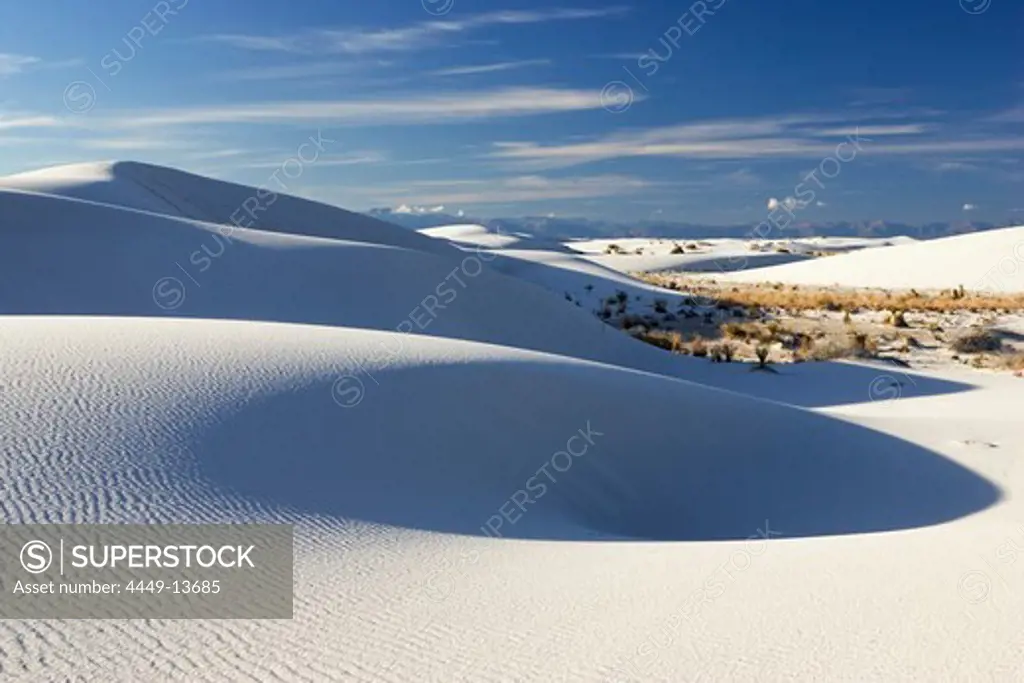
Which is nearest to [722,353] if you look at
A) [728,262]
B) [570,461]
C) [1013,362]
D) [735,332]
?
[735,332]

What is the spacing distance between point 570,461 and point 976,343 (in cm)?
1540

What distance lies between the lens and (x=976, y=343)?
19.3m

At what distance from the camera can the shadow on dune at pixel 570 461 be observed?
5660 mm

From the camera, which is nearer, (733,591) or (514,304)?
(733,591)

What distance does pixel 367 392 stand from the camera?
7375mm

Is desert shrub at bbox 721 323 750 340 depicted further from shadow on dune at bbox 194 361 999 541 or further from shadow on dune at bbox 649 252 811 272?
shadow on dune at bbox 649 252 811 272

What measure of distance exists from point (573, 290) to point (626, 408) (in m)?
21.9

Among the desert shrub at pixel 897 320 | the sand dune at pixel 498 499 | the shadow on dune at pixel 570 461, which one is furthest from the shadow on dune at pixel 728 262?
the shadow on dune at pixel 570 461

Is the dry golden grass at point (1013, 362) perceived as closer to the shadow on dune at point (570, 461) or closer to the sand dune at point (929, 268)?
the shadow on dune at point (570, 461)

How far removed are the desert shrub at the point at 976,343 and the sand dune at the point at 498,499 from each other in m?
6.28

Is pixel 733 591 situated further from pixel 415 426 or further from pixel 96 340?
pixel 96 340

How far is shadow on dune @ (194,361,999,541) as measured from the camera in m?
5.66

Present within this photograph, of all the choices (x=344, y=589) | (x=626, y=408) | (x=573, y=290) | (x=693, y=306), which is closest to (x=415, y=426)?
(x=626, y=408)

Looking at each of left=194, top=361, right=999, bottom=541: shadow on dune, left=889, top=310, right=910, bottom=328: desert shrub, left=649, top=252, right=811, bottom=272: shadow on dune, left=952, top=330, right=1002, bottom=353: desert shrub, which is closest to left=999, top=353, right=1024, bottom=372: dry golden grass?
left=952, top=330, right=1002, bottom=353: desert shrub
